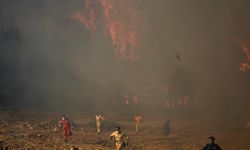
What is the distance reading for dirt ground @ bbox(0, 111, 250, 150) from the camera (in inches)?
1006

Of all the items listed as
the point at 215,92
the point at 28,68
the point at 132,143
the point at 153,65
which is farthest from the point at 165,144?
the point at 28,68

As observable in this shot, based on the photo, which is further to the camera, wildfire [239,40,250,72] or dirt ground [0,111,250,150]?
wildfire [239,40,250,72]

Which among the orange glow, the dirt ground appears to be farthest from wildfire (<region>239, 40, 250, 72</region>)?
the dirt ground

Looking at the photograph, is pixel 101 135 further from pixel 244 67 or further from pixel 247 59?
pixel 247 59

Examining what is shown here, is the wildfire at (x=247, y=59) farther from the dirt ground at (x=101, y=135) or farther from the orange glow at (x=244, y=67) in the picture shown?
the dirt ground at (x=101, y=135)

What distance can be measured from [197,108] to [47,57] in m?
29.6

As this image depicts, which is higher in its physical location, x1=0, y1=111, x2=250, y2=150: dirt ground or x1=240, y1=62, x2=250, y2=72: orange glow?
x1=240, y1=62, x2=250, y2=72: orange glow

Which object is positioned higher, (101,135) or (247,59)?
(247,59)

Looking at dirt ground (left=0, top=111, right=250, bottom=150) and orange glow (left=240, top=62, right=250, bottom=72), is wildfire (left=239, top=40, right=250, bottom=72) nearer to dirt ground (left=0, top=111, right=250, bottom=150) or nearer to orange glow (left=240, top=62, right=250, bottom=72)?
orange glow (left=240, top=62, right=250, bottom=72)

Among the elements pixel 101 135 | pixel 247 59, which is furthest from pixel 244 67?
pixel 101 135

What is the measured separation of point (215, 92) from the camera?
58.3 meters

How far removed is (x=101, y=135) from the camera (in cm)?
3184

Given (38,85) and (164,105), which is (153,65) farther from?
(38,85)

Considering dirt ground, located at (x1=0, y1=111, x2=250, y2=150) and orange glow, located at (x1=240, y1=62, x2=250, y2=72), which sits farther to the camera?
orange glow, located at (x1=240, y1=62, x2=250, y2=72)
